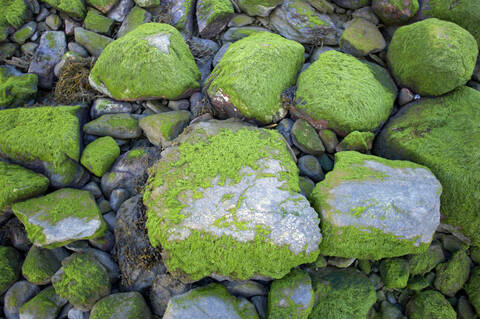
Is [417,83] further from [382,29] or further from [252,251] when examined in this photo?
[252,251]

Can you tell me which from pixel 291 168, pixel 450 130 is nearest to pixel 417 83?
pixel 450 130

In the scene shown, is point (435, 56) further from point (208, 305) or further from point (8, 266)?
point (8, 266)

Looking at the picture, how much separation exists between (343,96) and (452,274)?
96.7 inches

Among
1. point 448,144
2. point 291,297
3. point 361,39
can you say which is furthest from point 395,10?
point 291,297

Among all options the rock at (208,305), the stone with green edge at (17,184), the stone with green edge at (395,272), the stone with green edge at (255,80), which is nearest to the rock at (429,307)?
the stone with green edge at (395,272)

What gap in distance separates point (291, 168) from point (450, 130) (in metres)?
1.98

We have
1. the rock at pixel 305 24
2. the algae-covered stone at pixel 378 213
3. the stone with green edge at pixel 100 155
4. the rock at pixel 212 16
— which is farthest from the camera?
the rock at pixel 212 16

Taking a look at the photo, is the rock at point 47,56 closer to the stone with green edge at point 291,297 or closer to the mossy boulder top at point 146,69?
the mossy boulder top at point 146,69

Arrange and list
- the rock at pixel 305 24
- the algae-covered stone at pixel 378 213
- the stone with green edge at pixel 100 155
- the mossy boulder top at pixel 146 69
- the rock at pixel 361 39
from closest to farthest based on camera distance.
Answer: the algae-covered stone at pixel 378 213, the stone with green edge at pixel 100 155, the mossy boulder top at pixel 146 69, the rock at pixel 361 39, the rock at pixel 305 24

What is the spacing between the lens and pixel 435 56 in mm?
3355

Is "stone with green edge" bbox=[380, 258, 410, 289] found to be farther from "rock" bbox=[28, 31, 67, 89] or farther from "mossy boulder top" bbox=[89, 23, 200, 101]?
"rock" bbox=[28, 31, 67, 89]

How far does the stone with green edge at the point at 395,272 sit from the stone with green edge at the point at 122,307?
2.69 metres

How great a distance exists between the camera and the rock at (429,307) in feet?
10.0

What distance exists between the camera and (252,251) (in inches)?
106
